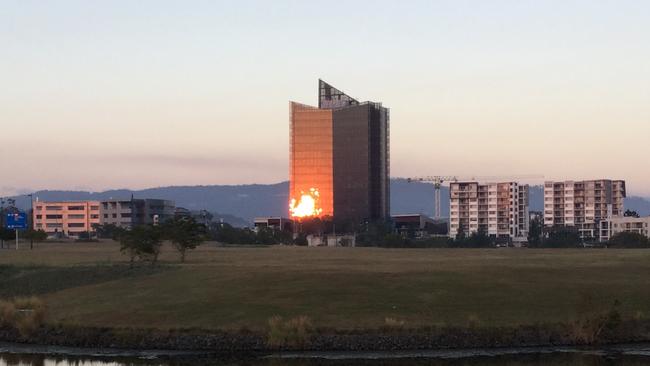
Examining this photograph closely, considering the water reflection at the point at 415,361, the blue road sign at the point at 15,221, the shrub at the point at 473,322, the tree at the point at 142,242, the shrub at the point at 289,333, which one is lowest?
the water reflection at the point at 415,361

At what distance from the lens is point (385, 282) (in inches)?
3191

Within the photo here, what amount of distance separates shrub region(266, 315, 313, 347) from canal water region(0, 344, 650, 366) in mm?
1507

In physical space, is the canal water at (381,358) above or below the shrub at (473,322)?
below

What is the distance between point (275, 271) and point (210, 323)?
2977 centimetres

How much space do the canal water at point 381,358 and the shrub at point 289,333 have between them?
151 centimetres

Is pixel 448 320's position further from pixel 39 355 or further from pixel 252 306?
pixel 39 355

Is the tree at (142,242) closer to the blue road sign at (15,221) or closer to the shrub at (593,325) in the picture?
the shrub at (593,325)

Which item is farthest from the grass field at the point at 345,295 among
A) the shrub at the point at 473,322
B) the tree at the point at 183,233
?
the tree at the point at 183,233

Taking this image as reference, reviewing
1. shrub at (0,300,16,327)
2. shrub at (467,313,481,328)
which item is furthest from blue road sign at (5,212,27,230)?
shrub at (467,313,481,328)

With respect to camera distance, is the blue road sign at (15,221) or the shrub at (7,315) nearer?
the shrub at (7,315)

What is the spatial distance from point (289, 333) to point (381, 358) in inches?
287

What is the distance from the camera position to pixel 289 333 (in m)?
61.0

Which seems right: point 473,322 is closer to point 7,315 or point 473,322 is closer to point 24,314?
point 24,314

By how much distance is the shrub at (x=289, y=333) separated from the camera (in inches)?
2394
